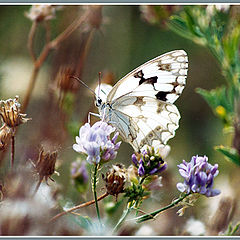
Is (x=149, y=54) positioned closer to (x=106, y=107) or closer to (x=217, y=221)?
(x=106, y=107)

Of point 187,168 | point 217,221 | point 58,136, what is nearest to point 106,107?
point 58,136

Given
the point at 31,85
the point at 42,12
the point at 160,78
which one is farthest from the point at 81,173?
the point at 42,12

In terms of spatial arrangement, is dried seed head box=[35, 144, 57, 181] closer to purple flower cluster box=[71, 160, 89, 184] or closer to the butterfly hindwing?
purple flower cluster box=[71, 160, 89, 184]

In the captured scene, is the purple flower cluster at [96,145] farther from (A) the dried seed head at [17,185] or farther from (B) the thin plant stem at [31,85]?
(B) the thin plant stem at [31,85]

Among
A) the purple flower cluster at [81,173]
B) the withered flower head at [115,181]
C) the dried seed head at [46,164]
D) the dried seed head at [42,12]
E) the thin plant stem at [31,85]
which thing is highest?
the dried seed head at [42,12]

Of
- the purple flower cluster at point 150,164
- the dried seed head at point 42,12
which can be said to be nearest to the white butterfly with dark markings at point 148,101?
the purple flower cluster at point 150,164
